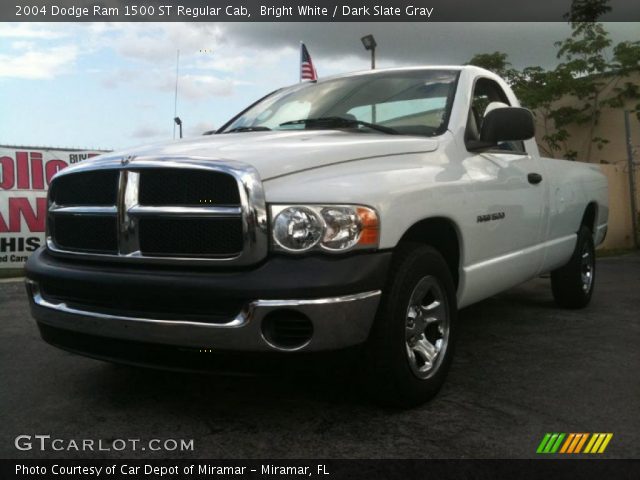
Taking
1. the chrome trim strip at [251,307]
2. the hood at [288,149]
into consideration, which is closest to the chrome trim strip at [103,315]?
the chrome trim strip at [251,307]

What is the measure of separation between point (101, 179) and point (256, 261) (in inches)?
37.1

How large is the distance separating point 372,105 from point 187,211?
5.90 feet

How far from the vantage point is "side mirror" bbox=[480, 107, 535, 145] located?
3.74 meters

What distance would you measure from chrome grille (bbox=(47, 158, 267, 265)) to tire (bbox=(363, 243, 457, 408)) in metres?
0.65

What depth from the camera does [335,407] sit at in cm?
304

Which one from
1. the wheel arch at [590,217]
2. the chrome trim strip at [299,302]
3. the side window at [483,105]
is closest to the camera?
the chrome trim strip at [299,302]

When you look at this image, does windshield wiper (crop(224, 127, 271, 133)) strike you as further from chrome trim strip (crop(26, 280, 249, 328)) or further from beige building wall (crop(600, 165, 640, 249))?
beige building wall (crop(600, 165, 640, 249))

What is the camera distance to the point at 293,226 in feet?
8.52

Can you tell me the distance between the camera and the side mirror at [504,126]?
3.74m

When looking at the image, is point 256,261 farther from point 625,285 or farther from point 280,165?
point 625,285

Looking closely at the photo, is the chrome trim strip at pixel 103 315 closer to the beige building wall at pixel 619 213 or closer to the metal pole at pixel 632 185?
the metal pole at pixel 632 185

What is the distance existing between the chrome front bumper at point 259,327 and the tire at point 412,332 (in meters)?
0.14

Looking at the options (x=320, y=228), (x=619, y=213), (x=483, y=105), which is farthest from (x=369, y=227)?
(x=619, y=213)

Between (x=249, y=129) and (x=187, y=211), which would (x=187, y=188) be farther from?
(x=249, y=129)
